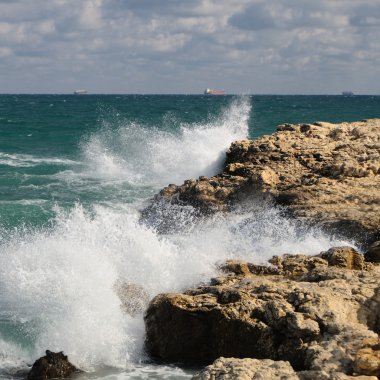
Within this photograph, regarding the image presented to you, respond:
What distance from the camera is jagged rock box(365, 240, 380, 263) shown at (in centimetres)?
1065

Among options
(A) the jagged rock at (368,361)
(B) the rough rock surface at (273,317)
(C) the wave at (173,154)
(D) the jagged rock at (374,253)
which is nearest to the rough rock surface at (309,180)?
(D) the jagged rock at (374,253)

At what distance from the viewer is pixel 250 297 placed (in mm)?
8719

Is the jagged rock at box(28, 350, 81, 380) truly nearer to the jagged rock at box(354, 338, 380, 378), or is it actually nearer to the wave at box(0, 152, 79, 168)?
the jagged rock at box(354, 338, 380, 378)

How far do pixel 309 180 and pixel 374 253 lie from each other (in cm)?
376

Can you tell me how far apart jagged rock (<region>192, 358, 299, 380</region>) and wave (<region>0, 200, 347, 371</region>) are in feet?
10.0

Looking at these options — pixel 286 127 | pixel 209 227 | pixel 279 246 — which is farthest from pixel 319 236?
pixel 286 127

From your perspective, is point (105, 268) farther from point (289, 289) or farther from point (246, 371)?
point (246, 371)

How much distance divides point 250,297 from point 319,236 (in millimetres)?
3790

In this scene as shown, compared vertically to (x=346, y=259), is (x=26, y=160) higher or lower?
lower

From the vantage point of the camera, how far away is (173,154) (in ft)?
72.3

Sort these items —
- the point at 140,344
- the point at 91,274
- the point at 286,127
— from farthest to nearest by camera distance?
the point at 286,127 → the point at 91,274 → the point at 140,344

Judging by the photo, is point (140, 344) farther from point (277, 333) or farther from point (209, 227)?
point (209, 227)


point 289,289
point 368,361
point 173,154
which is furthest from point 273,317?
point 173,154

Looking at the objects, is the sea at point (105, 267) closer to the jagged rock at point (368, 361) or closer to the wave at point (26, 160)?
the jagged rock at point (368, 361)
